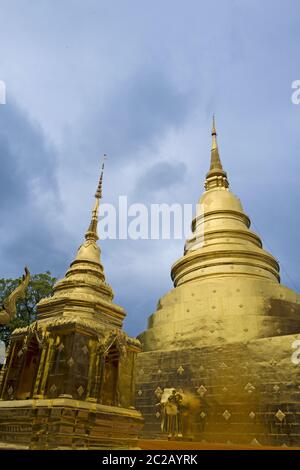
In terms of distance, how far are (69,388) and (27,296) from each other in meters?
15.7

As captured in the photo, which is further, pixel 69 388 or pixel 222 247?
pixel 222 247

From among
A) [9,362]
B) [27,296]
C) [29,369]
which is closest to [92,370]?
[29,369]

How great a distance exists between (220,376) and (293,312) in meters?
4.05

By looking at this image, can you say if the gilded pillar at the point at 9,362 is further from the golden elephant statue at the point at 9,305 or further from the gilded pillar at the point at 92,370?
the gilded pillar at the point at 92,370

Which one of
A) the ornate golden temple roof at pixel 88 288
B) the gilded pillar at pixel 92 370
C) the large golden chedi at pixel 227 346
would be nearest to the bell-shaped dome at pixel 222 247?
the large golden chedi at pixel 227 346

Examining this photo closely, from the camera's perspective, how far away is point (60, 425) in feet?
20.1

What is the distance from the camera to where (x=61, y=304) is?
11.0 meters

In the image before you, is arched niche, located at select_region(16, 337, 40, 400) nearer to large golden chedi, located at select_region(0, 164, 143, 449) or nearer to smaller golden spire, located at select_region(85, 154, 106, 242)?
large golden chedi, located at select_region(0, 164, 143, 449)

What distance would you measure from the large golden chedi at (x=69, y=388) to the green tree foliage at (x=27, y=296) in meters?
13.1

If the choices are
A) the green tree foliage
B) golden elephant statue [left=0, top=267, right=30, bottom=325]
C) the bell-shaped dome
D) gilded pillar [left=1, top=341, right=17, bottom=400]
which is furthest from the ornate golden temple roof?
the green tree foliage

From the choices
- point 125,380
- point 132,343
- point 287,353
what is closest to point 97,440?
point 125,380

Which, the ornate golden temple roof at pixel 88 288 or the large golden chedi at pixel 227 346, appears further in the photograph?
the ornate golden temple roof at pixel 88 288

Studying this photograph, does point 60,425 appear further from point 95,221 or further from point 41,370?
point 95,221

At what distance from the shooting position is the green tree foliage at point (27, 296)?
20.4 metres
